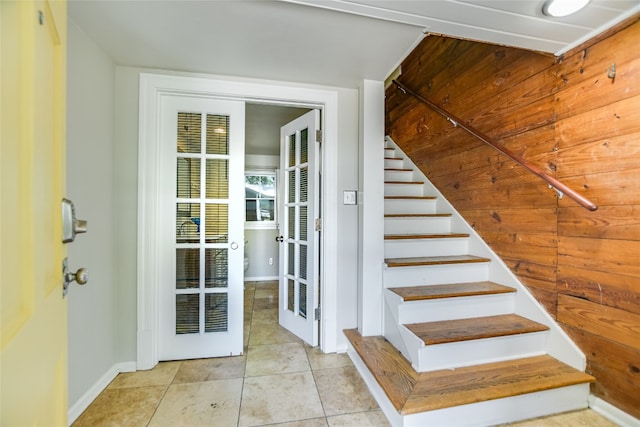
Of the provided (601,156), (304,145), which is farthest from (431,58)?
(601,156)

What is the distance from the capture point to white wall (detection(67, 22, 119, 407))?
149cm

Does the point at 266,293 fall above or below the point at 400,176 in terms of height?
below

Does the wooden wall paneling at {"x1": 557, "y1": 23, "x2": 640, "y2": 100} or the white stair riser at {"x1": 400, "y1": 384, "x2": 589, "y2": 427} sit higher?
the wooden wall paneling at {"x1": 557, "y1": 23, "x2": 640, "y2": 100}

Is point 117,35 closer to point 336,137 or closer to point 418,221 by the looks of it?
point 336,137

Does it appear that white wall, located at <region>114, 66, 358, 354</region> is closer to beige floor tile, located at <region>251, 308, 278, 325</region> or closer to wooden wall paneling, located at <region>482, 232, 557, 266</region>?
beige floor tile, located at <region>251, 308, 278, 325</region>

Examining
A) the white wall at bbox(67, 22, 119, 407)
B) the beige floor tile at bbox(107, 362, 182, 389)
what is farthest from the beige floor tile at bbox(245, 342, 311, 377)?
the white wall at bbox(67, 22, 119, 407)

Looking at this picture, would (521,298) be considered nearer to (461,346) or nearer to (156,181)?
(461,346)

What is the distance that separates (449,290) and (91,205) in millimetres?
2419

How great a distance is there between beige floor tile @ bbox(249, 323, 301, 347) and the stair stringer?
0.96 metres

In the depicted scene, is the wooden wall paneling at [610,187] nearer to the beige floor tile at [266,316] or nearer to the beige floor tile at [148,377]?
the beige floor tile at [266,316]

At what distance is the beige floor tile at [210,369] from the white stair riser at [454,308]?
4.07 ft

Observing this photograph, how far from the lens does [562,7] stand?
118 cm

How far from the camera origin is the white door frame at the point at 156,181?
6.31ft

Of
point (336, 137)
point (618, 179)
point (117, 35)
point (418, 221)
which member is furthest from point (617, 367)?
point (117, 35)
